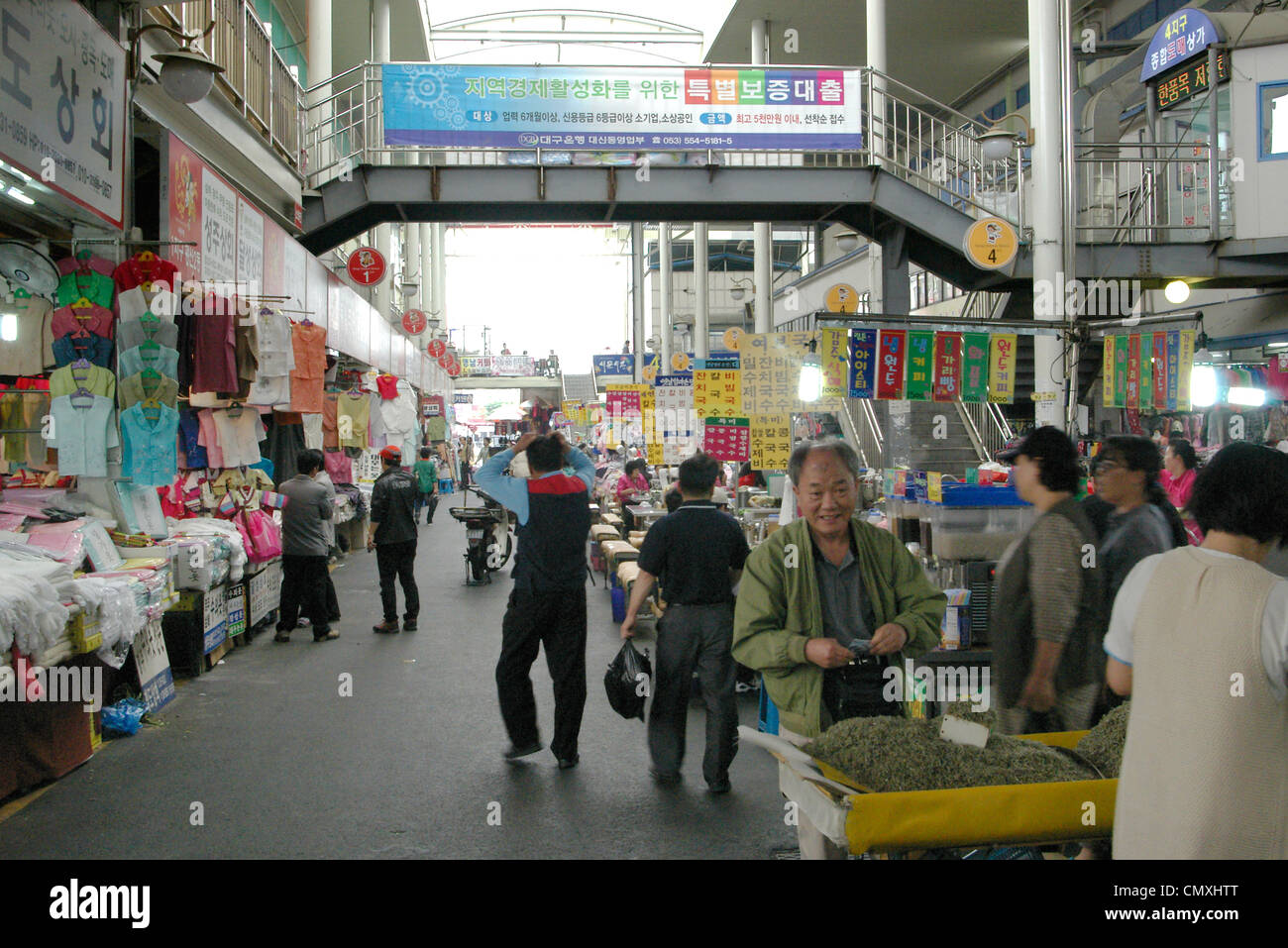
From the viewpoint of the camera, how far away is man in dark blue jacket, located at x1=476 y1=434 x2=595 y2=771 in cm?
586

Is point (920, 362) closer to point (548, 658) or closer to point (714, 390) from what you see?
point (548, 658)

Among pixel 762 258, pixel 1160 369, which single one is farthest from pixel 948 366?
pixel 762 258

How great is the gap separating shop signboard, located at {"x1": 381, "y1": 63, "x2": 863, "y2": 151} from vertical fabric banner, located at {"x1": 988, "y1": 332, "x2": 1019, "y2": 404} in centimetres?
724

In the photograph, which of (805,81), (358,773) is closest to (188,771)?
(358,773)

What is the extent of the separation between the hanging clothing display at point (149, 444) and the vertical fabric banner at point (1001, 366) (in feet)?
21.1

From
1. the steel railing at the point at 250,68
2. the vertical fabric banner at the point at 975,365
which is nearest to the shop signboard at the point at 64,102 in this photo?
the steel railing at the point at 250,68

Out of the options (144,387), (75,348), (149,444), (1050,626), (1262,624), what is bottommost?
(1050,626)

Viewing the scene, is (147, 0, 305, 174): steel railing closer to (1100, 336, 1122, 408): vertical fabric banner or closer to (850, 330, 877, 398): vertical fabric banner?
(850, 330, 877, 398): vertical fabric banner

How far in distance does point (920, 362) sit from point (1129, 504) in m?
2.85

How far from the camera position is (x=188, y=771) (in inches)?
231

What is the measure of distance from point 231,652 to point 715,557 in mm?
6239

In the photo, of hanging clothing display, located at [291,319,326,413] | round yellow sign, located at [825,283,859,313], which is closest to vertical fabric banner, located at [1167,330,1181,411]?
hanging clothing display, located at [291,319,326,413]

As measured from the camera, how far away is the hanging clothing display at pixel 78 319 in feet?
22.0

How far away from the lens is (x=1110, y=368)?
8766 millimetres
